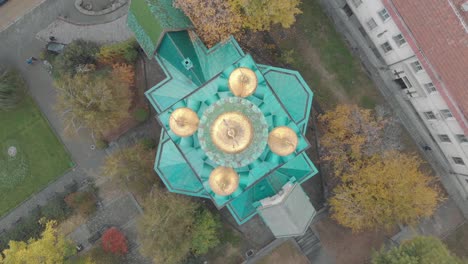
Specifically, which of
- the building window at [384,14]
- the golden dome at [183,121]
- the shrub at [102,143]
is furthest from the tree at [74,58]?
the building window at [384,14]

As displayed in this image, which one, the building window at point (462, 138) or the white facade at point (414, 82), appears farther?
the white facade at point (414, 82)

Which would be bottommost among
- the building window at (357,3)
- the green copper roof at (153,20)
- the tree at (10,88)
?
the building window at (357,3)

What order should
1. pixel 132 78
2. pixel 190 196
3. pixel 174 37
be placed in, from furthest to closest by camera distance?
pixel 132 78
pixel 190 196
pixel 174 37

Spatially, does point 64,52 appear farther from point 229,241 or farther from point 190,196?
point 229,241

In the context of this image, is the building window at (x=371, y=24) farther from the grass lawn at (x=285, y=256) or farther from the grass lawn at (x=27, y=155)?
the grass lawn at (x=27, y=155)

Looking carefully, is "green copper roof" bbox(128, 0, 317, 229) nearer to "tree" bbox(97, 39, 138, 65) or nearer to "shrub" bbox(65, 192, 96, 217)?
"tree" bbox(97, 39, 138, 65)

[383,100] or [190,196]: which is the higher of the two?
[190,196]

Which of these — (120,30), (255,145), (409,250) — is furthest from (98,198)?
(409,250)

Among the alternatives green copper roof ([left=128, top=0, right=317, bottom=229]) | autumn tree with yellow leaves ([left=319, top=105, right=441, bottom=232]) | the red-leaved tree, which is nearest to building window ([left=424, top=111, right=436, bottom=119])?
autumn tree with yellow leaves ([left=319, top=105, right=441, bottom=232])
